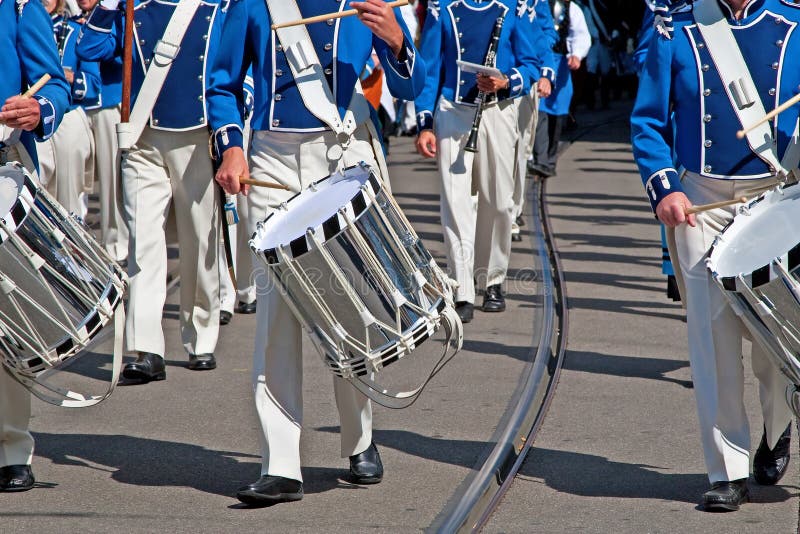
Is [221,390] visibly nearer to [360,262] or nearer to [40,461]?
[40,461]

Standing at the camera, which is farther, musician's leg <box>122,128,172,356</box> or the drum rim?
musician's leg <box>122,128,172,356</box>

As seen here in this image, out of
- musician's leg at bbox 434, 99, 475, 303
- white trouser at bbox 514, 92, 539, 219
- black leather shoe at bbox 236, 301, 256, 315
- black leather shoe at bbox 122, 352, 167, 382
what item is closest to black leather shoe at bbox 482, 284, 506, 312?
musician's leg at bbox 434, 99, 475, 303

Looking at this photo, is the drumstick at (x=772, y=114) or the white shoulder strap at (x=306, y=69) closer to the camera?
the drumstick at (x=772, y=114)

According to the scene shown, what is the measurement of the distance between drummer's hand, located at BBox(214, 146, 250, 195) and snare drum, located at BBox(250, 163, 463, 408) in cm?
33

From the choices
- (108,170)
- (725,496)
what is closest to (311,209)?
(725,496)

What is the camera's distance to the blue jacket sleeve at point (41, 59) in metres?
5.10

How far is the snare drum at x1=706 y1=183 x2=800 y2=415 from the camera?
4.21 meters

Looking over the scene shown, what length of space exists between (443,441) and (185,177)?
210 centimetres

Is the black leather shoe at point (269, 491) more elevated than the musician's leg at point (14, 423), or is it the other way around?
the musician's leg at point (14, 423)

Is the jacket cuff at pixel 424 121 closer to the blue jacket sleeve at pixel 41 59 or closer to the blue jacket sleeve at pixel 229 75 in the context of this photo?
the blue jacket sleeve at pixel 229 75

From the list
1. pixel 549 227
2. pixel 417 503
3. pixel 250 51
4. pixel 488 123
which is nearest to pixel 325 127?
pixel 250 51

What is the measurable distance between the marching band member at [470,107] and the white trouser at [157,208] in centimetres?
181

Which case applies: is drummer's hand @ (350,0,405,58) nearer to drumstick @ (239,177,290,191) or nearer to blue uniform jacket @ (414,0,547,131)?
drumstick @ (239,177,290,191)

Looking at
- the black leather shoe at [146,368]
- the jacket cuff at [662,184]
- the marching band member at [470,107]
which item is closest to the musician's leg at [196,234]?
the black leather shoe at [146,368]
